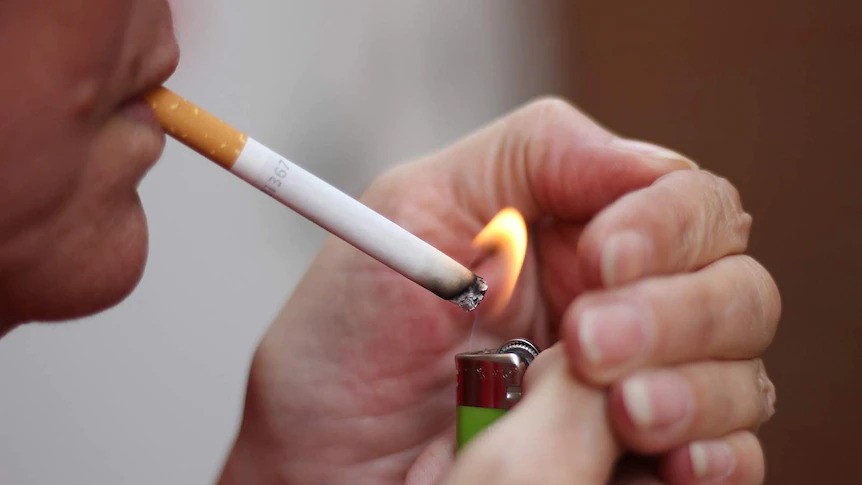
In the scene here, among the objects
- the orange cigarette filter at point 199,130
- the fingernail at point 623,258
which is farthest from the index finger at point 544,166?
the orange cigarette filter at point 199,130

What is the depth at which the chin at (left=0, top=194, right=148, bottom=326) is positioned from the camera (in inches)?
17.6

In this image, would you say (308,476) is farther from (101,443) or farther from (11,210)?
(101,443)

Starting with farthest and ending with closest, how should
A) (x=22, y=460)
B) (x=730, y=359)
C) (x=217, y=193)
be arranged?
(x=217, y=193) → (x=22, y=460) → (x=730, y=359)

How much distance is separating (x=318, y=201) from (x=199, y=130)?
74mm

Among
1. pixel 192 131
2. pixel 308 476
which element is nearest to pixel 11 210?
pixel 192 131

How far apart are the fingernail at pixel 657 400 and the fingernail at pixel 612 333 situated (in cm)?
2

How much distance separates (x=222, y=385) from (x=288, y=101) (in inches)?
15.6

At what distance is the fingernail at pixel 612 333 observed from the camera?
1.38 ft

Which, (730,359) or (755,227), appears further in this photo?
(755,227)

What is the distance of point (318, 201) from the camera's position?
46cm

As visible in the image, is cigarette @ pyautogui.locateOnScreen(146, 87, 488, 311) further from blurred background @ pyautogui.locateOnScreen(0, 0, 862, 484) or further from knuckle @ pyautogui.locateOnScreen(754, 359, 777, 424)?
blurred background @ pyautogui.locateOnScreen(0, 0, 862, 484)

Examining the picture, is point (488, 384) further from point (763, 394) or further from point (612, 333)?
point (763, 394)

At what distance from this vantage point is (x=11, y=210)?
1.33 feet

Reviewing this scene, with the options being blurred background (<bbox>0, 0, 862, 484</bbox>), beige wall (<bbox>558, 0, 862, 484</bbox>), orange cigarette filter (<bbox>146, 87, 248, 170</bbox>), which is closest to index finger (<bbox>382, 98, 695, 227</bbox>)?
orange cigarette filter (<bbox>146, 87, 248, 170</bbox>)
